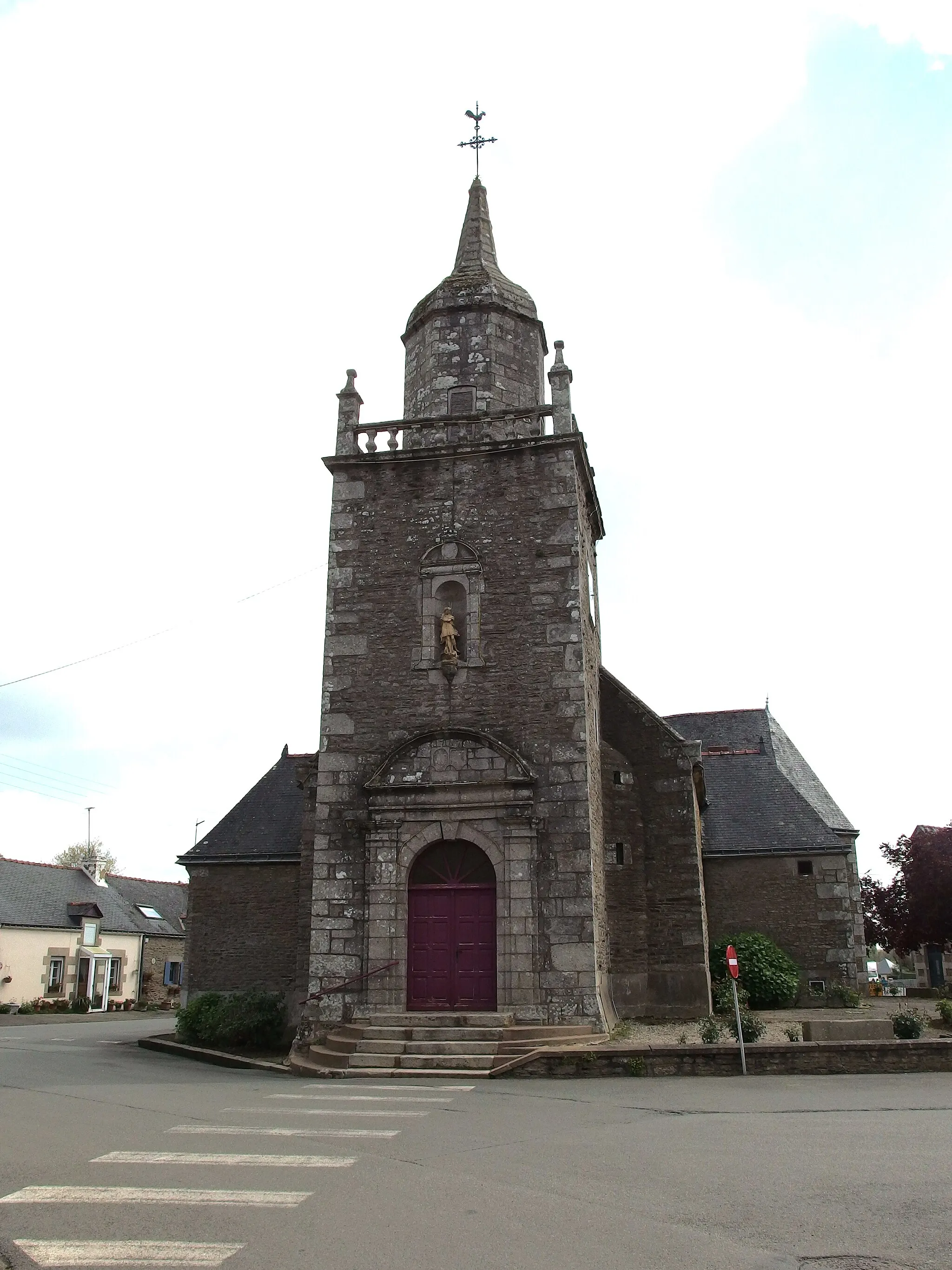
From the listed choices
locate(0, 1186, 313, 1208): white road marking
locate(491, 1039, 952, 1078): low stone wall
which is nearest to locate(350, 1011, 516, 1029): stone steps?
locate(491, 1039, 952, 1078): low stone wall

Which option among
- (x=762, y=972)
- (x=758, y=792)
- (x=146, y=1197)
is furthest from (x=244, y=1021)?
(x=758, y=792)

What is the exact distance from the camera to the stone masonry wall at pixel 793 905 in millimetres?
20203

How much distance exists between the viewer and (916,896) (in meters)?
26.9

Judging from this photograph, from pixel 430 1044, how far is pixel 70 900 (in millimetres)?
28740

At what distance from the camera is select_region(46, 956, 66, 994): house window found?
34781 millimetres

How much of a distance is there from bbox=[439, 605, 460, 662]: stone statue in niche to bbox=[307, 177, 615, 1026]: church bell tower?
0.03 meters

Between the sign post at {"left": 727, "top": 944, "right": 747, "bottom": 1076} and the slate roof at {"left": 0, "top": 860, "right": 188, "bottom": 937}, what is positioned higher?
the slate roof at {"left": 0, "top": 860, "right": 188, "bottom": 937}

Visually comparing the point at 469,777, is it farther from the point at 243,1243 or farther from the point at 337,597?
the point at 243,1243

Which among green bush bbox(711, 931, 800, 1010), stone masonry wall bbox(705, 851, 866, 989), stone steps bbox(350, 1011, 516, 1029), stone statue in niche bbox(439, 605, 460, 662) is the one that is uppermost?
stone statue in niche bbox(439, 605, 460, 662)

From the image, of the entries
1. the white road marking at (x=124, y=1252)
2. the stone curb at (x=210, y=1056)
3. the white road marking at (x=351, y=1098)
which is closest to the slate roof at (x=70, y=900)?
the stone curb at (x=210, y=1056)

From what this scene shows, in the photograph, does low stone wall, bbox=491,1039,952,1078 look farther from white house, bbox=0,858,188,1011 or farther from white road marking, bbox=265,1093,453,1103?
white house, bbox=0,858,188,1011

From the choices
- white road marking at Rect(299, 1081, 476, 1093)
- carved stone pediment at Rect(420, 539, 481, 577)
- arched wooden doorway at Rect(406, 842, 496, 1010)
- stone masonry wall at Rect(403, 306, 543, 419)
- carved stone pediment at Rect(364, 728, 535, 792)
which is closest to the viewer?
white road marking at Rect(299, 1081, 476, 1093)

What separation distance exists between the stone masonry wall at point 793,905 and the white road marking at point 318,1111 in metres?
12.4

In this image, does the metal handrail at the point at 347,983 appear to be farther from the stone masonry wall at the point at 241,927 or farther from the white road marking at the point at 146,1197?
the white road marking at the point at 146,1197
